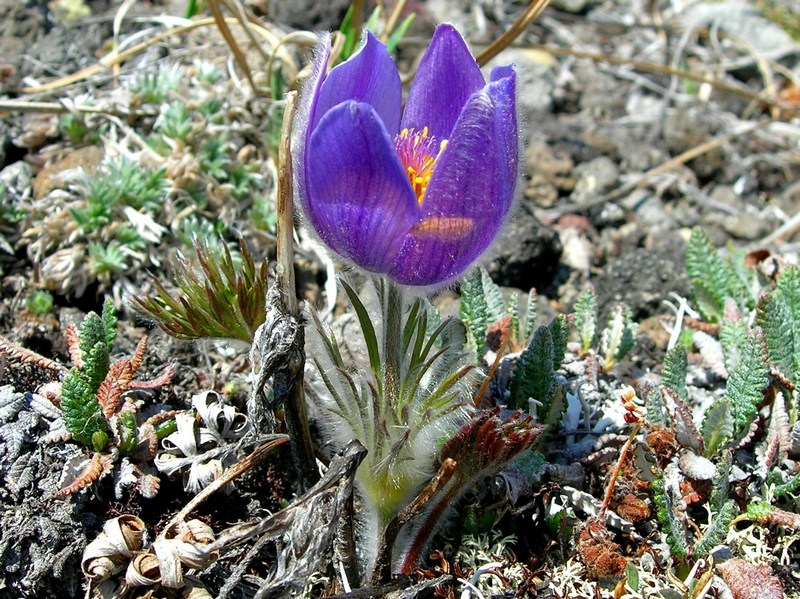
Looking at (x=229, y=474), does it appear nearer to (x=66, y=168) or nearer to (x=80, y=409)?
(x=80, y=409)

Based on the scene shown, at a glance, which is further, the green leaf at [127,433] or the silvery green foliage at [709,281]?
the silvery green foliage at [709,281]

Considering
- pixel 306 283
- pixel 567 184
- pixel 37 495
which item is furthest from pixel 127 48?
pixel 37 495

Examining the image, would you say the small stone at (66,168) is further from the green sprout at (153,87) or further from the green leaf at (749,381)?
the green leaf at (749,381)

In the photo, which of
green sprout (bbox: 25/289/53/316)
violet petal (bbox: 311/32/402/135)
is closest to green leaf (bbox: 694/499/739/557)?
violet petal (bbox: 311/32/402/135)

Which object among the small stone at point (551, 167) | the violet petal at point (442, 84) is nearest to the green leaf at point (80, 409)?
the violet petal at point (442, 84)

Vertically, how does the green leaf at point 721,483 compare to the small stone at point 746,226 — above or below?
above

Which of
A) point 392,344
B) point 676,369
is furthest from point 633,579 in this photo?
point 392,344
